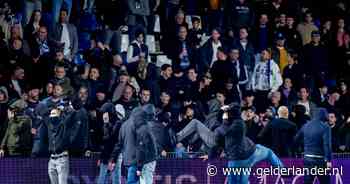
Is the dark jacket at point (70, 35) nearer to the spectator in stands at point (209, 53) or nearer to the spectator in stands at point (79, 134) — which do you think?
the spectator in stands at point (209, 53)

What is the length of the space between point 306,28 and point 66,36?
5495 mm

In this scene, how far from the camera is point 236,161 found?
78.3 feet

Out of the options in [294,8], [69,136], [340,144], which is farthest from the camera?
[294,8]

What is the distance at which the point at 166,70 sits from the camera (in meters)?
26.2

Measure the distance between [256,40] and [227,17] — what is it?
89 cm

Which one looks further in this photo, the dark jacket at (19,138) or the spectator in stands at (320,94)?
the spectator in stands at (320,94)

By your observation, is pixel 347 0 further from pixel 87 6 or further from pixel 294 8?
pixel 87 6

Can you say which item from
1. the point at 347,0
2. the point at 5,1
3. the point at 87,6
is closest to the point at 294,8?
the point at 347,0

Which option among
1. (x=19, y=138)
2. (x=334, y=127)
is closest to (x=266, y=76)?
(x=334, y=127)

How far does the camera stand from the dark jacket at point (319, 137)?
23.5m

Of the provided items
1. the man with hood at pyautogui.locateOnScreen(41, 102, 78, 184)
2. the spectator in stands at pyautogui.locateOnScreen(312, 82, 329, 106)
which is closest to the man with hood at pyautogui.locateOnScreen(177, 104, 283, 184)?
the man with hood at pyautogui.locateOnScreen(41, 102, 78, 184)

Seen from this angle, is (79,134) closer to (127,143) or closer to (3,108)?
(127,143)

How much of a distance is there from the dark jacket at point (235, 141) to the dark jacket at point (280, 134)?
1.47 ft

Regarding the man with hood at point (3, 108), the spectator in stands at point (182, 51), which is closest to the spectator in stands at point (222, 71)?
the spectator in stands at point (182, 51)
